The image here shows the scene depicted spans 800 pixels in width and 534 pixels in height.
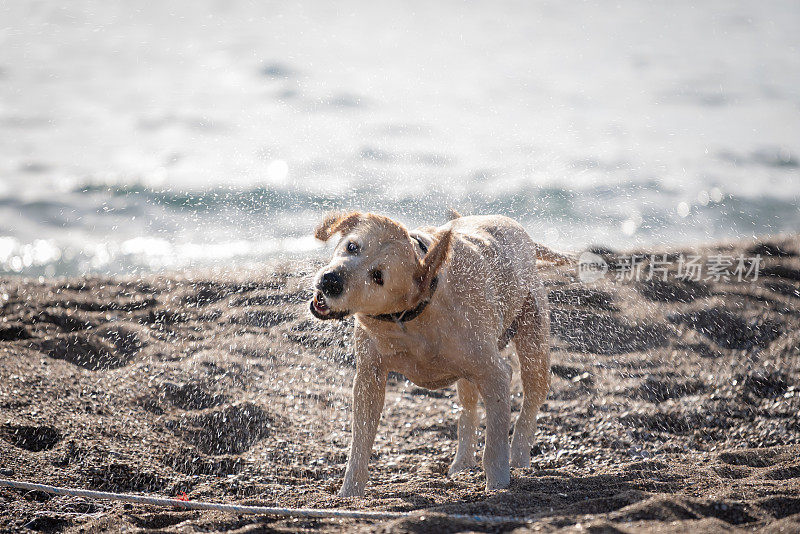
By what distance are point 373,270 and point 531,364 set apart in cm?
206

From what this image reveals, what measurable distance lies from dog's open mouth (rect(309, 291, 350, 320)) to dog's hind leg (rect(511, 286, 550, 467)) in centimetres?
198

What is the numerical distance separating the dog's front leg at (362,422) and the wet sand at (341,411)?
137 mm

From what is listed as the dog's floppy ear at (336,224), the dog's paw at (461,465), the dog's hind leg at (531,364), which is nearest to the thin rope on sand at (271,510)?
the dog's floppy ear at (336,224)

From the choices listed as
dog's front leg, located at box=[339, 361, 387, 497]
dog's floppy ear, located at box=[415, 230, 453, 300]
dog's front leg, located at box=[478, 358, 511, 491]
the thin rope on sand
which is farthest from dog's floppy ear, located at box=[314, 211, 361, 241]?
the thin rope on sand

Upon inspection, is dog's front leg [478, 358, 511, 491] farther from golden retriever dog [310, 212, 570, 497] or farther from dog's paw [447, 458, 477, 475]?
dog's paw [447, 458, 477, 475]

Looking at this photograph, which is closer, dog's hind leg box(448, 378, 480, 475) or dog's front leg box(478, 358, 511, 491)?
dog's front leg box(478, 358, 511, 491)

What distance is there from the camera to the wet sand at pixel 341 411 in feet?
13.3

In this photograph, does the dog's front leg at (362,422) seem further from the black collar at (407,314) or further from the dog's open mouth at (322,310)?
the dog's open mouth at (322,310)

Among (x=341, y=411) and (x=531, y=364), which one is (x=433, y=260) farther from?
(x=341, y=411)

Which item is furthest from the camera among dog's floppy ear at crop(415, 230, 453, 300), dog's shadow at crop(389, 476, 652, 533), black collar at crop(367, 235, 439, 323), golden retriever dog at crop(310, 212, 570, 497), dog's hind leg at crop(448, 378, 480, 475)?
dog's hind leg at crop(448, 378, 480, 475)

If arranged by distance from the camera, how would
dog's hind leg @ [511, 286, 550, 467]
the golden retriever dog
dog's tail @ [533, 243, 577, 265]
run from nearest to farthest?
the golden retriever dog → dog's hind leg @ [511, 286, 550, 467] → dog's tail @ [533, 243, 577, 265]

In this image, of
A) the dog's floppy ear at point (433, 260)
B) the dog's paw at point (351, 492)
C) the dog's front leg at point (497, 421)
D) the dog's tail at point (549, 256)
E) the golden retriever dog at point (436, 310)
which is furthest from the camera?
the dog's tail at point (549, 256)

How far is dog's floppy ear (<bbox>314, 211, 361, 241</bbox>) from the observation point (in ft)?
13.3

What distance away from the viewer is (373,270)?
3.75 metres
